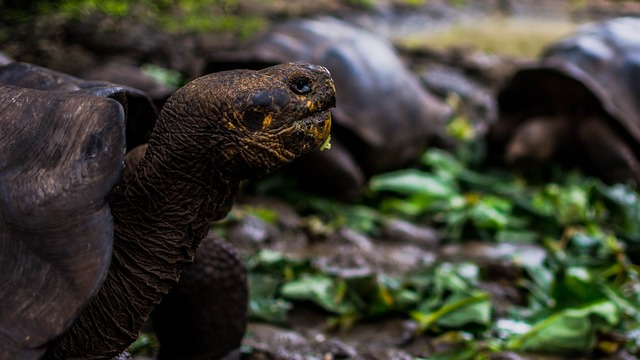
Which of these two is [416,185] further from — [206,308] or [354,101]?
[206,308]

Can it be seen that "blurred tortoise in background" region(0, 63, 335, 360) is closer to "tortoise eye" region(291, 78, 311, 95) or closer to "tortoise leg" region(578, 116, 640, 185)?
"tortoise eye" region(291, 78, 311, 95)

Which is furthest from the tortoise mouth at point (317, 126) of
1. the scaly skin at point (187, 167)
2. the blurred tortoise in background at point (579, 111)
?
the blurred tortoise in background at point (579, 111)

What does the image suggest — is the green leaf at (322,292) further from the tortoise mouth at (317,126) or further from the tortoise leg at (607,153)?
the tortoise leg at (607,153)

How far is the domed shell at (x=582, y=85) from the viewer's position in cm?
504

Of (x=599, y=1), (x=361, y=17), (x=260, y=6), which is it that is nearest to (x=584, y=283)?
(x=260, y=6)

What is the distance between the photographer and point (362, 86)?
456cm

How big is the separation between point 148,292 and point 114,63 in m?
3.16

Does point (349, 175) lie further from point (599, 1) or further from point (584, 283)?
point (599, 1)

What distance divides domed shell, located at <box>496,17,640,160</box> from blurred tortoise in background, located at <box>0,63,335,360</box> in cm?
356

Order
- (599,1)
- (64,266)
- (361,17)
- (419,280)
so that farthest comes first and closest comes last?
1. (599,1)
2. (361,17)
3. (419,280)
4. (64,266)

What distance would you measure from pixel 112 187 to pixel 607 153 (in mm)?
4000

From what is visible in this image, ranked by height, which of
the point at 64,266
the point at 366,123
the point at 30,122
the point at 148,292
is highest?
the point at 30,122

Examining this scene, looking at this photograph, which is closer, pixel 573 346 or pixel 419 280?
pixel 573 346

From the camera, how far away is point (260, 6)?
6297mm
